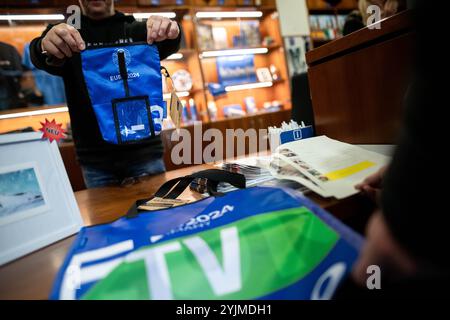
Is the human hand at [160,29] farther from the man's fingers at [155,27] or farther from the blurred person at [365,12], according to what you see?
the blurred person at [365,12]

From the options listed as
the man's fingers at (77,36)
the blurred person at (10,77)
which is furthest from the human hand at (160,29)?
the blurred person at (10,77)

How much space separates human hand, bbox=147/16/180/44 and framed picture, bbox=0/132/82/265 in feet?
2.05

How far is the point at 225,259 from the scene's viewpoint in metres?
0.36

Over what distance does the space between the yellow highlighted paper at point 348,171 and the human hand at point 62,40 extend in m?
0.84

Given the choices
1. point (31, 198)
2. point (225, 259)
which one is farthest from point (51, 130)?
point (225, 259)

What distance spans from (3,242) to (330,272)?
525 millimetres

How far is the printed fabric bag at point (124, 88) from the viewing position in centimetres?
100

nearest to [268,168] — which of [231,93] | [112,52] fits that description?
[112,52]

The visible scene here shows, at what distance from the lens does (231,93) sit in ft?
11.9

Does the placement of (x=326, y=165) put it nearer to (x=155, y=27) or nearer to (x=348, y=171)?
(x=348, y=171)

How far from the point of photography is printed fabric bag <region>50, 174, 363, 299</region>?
1.06ft

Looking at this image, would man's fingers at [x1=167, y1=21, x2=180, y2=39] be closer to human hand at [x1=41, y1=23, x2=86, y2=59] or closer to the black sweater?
the black sweater

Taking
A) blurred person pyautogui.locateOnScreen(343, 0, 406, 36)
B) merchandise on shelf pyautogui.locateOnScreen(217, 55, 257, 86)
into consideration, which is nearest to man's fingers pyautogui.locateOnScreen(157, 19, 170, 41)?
blurred person pyautogui.locateOnScreen(343, 0, 406, 36)
